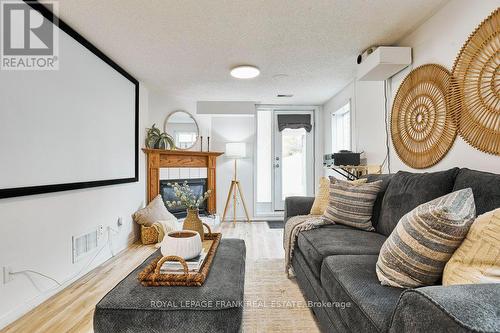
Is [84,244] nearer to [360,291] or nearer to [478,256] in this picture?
[360,291]

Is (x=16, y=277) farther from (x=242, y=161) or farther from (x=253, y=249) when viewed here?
(x=242, y=161)

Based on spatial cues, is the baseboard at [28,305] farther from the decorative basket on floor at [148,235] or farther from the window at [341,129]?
the window at [341,129]

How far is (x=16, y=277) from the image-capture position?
1.99 m

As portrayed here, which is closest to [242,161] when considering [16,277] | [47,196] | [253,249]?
[253,249]

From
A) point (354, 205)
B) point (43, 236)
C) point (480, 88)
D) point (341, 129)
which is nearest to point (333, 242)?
point (354, 205)

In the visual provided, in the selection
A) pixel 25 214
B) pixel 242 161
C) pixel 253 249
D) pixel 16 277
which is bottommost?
pixel 253 249

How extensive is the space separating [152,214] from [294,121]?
3.27m

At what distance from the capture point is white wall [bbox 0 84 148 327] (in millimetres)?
1936

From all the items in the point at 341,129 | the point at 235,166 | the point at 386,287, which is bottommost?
the point at 386,287

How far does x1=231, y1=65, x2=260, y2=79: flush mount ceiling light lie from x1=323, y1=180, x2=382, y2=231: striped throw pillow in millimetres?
1863

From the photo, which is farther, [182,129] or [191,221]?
[182,129]

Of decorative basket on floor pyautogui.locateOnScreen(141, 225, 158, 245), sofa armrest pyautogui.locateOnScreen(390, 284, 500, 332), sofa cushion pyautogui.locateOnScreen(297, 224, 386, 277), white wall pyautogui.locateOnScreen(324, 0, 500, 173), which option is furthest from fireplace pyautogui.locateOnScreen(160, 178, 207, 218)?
sofa armrest pyautogui.locateOnScreen(390, 284, 500, 332)

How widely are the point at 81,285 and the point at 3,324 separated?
2.20ft

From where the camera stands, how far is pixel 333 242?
1961mm
